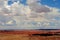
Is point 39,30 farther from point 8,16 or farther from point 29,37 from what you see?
point 8,16

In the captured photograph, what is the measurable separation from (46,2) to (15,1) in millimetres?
283

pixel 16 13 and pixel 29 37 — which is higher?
pixel 16 13

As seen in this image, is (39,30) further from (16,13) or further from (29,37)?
(16,13)

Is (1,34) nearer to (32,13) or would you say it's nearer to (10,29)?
(10,29)

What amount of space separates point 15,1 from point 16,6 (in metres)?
0.05

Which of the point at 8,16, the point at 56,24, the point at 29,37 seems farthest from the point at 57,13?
the point at 8,16

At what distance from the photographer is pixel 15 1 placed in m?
1.36

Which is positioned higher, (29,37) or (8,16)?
(8,16)

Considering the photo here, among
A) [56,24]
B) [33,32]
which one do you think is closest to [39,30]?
[33,32]

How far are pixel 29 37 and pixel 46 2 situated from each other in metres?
0.35

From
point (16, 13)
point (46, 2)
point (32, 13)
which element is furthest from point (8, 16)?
point (46, 2)

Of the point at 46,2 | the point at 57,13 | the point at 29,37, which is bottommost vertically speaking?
the point at 29,37

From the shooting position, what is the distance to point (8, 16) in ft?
4.46

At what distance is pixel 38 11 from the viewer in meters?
1.37
